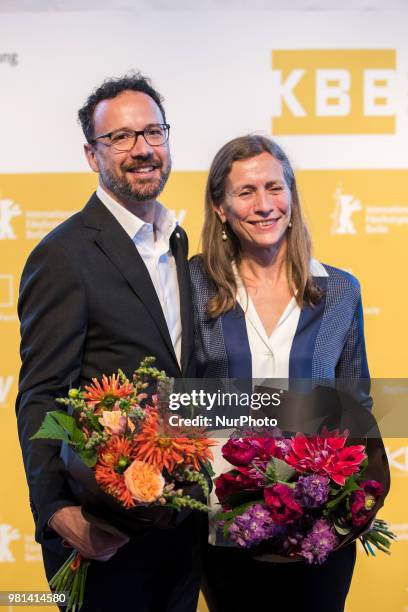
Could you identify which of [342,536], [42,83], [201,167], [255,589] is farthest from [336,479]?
[42,83]

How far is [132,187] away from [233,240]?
1.67ft

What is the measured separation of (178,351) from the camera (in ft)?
7.73

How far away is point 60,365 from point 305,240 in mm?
973

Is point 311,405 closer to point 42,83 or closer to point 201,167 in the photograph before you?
point 201,167

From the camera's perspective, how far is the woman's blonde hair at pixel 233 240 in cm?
262

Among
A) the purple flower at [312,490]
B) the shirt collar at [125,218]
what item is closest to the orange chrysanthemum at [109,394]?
the purple flower at [312,490]

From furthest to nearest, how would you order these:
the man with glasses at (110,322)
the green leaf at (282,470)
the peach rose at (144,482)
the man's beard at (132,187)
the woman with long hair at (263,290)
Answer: the woman with long hair at (263,290), the man's beard at (132,187), the man with glasses at (110,322), the green leaf at (282,470), the peach rose at (144,482)

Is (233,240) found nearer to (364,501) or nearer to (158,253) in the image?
(158,253)

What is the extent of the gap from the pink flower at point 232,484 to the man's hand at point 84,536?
0.75ft

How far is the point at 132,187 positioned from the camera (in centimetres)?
236

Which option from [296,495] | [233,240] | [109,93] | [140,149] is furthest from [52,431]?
[233,240]

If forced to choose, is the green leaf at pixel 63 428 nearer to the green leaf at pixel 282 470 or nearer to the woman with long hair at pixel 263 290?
the green leaf at pixel 282 470

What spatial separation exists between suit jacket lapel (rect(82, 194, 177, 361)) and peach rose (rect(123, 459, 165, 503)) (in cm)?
62

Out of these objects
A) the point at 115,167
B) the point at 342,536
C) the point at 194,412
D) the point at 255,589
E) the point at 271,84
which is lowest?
the point at 255,589
